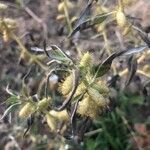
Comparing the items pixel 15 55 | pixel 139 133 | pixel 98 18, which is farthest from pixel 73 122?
pixel 15 55

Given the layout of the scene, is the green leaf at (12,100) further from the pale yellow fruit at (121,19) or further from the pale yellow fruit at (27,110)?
the pale yellow fruit at (121,19)

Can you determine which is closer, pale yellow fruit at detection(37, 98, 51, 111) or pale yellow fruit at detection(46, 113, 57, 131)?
pale yellow fruit at detection(37, 98, 51, 111)

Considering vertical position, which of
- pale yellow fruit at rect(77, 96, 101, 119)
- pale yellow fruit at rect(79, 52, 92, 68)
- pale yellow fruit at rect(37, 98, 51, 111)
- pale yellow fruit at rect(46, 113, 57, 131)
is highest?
pale yellow fruit at rect(79, 52, 92, 68)

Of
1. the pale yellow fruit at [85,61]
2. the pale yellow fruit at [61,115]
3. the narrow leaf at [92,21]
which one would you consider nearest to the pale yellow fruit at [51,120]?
the pale yellow fruit at [61,115]

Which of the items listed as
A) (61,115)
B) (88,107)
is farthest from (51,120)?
(88,107)

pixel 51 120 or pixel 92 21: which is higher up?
pixel 92 21

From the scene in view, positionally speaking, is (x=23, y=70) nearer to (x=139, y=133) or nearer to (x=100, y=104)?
(x=139, y=133)

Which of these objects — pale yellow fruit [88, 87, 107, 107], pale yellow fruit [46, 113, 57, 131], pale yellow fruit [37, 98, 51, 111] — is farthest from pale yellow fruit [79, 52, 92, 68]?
pale yellow fruit [46, 113, 57, 131]

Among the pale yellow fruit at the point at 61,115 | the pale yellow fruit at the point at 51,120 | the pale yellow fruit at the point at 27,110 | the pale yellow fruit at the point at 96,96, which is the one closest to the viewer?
the pale yellow fruit at the point at 96,96

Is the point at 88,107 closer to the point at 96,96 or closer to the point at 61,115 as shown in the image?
the point at 96,96

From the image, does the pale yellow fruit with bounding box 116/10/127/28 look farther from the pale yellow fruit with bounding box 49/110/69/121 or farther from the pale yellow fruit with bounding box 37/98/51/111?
the pale yellow fruit with bounding box 49/110/69/121

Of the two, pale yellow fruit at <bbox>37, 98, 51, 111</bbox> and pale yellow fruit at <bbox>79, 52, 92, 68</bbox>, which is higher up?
pale yellow fruit at <bbox>79, 52, 92, 68</bbox>
